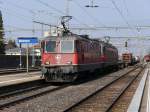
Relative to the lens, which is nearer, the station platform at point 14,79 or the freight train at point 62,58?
the station platform at point 14,79

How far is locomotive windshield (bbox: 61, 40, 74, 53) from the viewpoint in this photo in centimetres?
2822

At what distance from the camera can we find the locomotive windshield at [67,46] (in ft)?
92.6

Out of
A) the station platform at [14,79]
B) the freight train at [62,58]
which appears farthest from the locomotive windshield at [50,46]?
the station platform at [14,79]

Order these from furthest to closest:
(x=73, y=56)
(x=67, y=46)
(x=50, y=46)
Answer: (x=50, y=46) → (x=67, y=46) → (x=73, y=56)

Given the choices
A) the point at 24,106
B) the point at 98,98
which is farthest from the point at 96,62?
the point at 24,106

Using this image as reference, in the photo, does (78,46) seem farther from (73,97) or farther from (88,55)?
(73,97)

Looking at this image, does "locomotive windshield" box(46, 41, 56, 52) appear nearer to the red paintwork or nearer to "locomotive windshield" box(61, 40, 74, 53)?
the red paintwork

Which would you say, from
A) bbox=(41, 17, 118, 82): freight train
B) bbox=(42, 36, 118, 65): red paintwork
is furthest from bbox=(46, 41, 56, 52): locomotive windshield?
bbox=(42, 36, 118, 65): red paintwork

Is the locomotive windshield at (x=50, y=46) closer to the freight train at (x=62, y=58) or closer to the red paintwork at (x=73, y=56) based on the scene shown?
the freight train at (x=62, y=58)

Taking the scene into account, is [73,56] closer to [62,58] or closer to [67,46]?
[62,58]

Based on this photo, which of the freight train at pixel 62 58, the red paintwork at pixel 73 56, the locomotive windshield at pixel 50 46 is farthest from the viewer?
the locomotive windshield at pixel 50 46

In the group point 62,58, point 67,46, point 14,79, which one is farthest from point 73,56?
point 14,79

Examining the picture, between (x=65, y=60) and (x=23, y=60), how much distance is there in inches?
1639

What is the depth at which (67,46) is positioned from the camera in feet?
92.9
